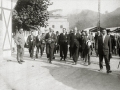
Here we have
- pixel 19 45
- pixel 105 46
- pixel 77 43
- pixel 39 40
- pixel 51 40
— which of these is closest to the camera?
pixel 105 46

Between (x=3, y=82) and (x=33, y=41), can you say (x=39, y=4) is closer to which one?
(x=33, y=41)

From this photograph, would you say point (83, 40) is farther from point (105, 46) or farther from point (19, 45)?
point (19, 45)

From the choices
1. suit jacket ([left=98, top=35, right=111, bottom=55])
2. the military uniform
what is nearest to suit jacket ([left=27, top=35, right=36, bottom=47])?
the military uniform

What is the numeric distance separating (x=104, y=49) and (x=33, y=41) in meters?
4.70

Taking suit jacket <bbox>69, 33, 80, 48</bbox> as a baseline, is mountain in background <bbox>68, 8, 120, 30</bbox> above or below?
above

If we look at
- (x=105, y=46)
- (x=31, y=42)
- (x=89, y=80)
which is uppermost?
(x=31, y=42)

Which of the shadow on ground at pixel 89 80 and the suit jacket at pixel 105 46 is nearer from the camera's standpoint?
the shadow on ground at pixel 89 80

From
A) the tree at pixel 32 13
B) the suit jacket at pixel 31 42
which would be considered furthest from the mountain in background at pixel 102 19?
the tree at pixel 32 13

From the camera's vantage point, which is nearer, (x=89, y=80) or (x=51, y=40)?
(x=89, y=80)

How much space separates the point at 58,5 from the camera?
6.23m

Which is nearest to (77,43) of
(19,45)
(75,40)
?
(75,40)

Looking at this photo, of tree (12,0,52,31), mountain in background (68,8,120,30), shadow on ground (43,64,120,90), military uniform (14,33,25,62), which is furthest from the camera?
tree (12,0,52,31)

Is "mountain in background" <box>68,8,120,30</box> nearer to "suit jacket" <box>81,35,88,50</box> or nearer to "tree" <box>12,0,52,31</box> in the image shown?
"suit jacket" <box>81,35,88,50</box>

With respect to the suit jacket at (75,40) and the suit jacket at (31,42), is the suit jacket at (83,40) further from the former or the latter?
the suit jacket at (31,42)
